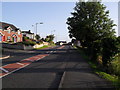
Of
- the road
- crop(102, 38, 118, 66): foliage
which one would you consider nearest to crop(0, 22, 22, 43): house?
crop(102, 38, 118, 66): foliage

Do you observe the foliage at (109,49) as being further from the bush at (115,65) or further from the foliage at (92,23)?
the foliage at (92,23)

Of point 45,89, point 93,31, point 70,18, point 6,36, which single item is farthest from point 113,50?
point 6,36

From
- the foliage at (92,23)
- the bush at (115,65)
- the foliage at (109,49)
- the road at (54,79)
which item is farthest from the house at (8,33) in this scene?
the road at (54,79)

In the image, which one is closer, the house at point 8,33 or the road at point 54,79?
the road at point 54,79

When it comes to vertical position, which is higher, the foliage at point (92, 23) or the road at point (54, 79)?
the foliage at point (92, 23)

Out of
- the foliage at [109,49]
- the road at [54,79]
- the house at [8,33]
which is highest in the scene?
the house at [8,33]

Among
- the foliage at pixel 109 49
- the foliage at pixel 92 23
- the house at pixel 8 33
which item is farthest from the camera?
the house at pixel 8 33

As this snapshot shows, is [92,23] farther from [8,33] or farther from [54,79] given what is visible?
[8,33]

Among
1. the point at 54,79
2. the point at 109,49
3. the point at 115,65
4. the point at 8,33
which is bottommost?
the point at 54,79

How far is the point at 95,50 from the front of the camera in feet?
62.9

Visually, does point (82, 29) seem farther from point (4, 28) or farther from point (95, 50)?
point (4, 28)

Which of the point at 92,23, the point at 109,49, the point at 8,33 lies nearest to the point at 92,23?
the point at 92,23

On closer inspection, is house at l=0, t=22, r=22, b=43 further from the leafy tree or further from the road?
the road

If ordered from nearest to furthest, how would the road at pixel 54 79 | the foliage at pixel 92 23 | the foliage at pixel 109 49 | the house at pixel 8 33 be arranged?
1. the road at pixel 54 79
2. the foliage at pixel 109 49
3. the foliage at pixel 92 23
4. the house at pixel 8 33
